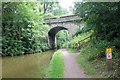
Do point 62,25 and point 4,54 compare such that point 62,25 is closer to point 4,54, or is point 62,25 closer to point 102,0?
point 4,54

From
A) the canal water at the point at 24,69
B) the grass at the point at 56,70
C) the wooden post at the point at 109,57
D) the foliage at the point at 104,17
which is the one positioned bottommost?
the canal water at the point at 24,69

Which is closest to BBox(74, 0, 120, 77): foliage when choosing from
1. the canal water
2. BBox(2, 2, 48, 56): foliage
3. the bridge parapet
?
the canal water

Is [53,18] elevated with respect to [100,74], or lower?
elevated

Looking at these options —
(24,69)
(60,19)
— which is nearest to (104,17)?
(24,69)

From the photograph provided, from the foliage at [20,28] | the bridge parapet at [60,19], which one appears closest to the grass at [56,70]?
the foliage at [20,28]

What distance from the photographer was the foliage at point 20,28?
25.2 m

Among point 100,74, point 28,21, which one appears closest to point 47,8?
point 28,21

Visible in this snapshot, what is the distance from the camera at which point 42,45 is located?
117 ft

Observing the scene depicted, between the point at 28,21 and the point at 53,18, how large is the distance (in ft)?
27.2

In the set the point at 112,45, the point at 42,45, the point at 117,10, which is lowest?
the point at 42,45

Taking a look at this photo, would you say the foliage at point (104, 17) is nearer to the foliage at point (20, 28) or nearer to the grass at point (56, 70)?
the grass at point (56, 70)

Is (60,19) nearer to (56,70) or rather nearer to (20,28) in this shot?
(20,28)

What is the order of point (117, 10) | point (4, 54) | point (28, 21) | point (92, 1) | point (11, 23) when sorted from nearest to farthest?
point (117, 10), point (92, 1), point (4, 54), point (11, 23), point (28, 21)

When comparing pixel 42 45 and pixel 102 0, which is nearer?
pixel 102 0
